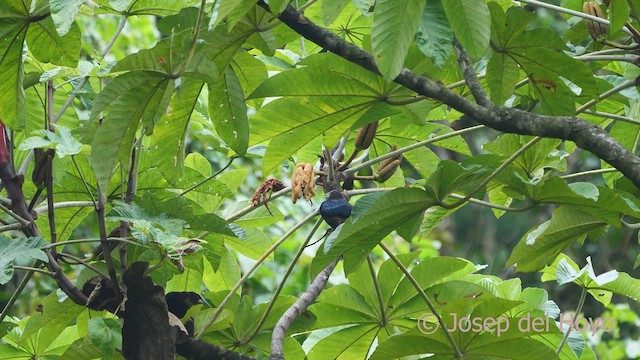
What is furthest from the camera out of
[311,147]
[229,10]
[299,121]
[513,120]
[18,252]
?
[311,147]

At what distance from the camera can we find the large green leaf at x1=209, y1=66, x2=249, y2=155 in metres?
1.04

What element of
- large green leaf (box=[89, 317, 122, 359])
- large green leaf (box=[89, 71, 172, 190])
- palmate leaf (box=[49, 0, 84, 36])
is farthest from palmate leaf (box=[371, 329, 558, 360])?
palmate leaf (box=[49, 0, 84, 36])

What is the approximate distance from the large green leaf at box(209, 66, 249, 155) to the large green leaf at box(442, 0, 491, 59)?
1.13ft

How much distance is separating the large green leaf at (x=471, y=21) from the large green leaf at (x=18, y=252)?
505mm

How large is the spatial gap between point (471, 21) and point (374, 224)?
0.95 ft

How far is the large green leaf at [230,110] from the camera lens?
1.04 meters

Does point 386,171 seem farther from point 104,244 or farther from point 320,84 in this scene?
point 104,244

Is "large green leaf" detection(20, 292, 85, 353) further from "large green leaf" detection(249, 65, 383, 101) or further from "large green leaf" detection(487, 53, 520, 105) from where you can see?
"large green leaf" detection(487, 53, 520, 105)

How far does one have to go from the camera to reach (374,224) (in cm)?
96

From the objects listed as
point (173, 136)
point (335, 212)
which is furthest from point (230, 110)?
point (335, 212)

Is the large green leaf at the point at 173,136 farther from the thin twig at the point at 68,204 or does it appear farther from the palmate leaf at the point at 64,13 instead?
the palmate leaf at the point at 64,13

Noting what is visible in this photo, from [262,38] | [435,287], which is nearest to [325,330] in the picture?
[435,287]

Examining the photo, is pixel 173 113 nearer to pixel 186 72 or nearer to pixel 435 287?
pixel 186 72

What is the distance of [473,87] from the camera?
0.84 metres
